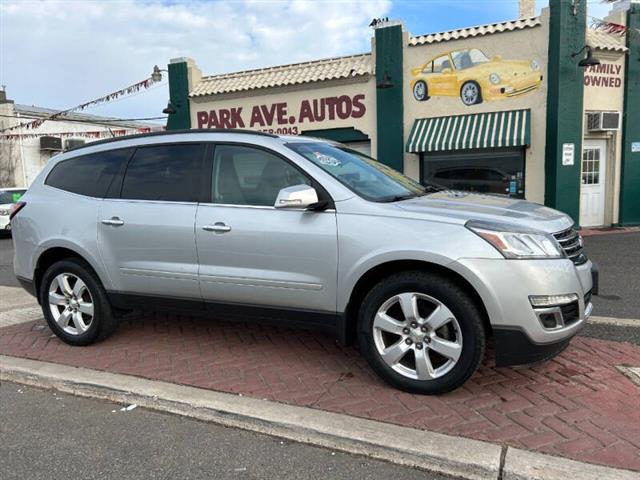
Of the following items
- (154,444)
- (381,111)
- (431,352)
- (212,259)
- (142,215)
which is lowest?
(154,444)

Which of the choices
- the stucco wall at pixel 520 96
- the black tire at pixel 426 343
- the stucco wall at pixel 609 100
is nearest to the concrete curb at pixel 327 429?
the black tire at pixel 426 343

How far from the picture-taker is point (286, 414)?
3.29 metres

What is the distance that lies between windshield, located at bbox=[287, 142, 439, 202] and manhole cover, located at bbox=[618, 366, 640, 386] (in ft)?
6.37

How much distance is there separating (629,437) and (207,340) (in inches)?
130

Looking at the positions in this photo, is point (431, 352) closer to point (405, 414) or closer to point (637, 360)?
point (405, 414)

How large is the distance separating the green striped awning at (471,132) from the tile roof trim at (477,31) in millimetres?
1858

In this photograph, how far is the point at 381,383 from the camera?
146 inches

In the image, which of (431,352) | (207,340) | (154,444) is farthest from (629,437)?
(207,340)

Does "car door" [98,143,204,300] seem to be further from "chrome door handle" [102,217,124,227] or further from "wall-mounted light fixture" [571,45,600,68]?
"wall-mounted light fixture" [571,45,600,68]

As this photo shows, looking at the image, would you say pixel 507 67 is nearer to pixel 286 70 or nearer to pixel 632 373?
pixel 286 70

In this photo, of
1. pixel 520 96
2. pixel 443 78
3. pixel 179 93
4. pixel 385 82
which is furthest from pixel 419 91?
pixel 179 93

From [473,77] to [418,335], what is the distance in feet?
35.8

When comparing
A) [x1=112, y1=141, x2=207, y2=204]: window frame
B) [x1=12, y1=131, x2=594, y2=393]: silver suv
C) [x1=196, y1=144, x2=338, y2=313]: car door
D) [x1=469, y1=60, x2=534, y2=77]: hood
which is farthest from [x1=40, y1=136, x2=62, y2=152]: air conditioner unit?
[x1=196, y1=144, x2=338, y2=313]: car door

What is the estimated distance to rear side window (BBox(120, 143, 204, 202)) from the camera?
4.23 meters
